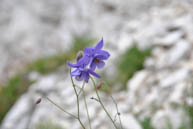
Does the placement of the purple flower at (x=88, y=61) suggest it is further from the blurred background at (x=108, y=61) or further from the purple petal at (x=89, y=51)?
the blurred background at (x=108, y=61)

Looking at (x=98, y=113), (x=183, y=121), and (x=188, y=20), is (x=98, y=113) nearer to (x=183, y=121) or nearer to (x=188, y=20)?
(x=183, y=121)

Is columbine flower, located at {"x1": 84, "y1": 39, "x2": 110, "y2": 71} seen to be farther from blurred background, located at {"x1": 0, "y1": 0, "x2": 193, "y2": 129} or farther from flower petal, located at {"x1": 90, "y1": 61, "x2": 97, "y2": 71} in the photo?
blurred background, located at {"x1": 0, "y1": 0, "x2": 193, "y2": 129}

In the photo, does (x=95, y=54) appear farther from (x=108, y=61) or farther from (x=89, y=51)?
(x=108, y=61)

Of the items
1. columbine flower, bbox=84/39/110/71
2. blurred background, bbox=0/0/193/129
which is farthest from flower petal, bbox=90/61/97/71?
blurred background, bbox=0/0/193/129

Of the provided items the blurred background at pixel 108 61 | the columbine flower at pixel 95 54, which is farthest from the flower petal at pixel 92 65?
the blurred background at pixel 108 61

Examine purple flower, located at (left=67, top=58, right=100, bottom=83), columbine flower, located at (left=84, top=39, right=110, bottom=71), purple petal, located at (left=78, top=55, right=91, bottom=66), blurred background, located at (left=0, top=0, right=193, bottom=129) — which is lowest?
purple flower, located at (left=67, top=58, right=100, bottom=83)

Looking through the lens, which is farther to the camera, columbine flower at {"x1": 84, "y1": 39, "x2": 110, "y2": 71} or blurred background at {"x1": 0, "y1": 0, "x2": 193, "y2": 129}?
blurred background at {"x1": 0, "y1": 0, "x2": 193, "y2": 129}

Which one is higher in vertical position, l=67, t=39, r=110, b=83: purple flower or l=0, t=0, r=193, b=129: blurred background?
l=0, t=0, r=193, b=129: blurred background

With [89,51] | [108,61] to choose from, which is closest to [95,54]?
[89,51]

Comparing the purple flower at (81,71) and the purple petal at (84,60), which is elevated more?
the purple petal at (84,60)
